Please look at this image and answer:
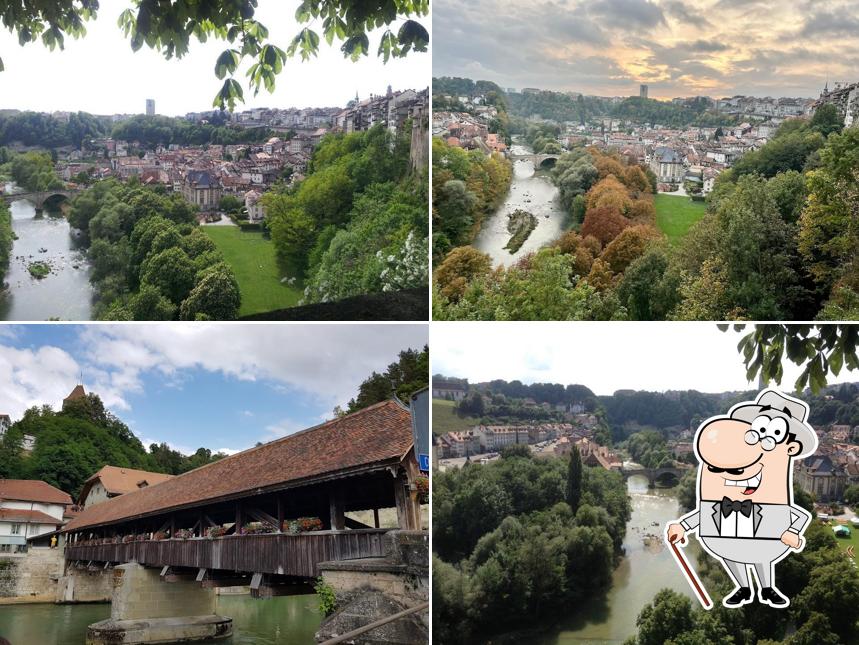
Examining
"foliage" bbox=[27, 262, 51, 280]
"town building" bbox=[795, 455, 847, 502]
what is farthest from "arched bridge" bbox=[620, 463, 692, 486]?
"foliage" bbox=[27, 262, 51, 280]

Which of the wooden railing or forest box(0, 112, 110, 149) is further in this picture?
the wooden railing

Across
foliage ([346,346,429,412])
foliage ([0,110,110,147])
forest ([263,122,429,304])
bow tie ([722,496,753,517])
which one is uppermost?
foliage ([0,110,110,147])

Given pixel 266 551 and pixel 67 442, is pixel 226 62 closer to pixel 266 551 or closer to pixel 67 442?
pixel 67 442

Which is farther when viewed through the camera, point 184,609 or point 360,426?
point 184,609

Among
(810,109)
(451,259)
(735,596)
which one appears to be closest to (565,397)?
(451,259)

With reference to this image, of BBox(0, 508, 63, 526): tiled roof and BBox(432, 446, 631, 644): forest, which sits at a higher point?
BBox(432, 446, 631, 644): forest

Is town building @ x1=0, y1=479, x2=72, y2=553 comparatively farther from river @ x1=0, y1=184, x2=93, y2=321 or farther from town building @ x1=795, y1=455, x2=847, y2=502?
town building @ x1=795, y1=455, x2=847, y2=502

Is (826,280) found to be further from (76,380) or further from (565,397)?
(76,380)
